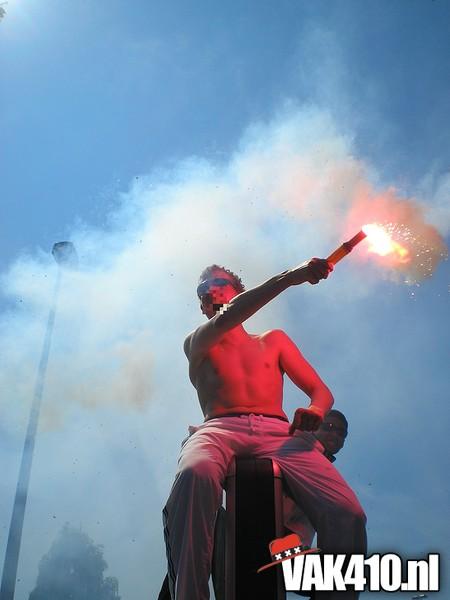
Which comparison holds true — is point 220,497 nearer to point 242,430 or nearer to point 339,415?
point 242,430

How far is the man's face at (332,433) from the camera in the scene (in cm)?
722

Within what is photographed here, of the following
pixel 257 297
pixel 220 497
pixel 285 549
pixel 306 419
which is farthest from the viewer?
pixel 257 297

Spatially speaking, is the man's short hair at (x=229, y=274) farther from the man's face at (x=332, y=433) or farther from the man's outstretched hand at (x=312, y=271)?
the man's face at (x=332, y=433)

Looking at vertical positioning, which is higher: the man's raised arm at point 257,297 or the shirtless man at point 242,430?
the man's raised arm at point 257,297

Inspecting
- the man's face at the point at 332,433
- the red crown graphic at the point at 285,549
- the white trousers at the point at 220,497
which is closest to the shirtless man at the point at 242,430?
the white trousers at the point at 220,497

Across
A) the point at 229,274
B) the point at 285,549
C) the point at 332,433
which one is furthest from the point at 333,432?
the point at 285,549

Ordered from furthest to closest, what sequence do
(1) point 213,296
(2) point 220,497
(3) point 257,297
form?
(1) point 213,296
(3) point 257,297
(2) point 220,497

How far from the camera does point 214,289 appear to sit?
535 centimetres

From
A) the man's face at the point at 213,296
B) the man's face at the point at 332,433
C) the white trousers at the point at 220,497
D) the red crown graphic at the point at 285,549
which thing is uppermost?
the man's face at the point at 213,296

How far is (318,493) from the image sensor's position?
4062mm

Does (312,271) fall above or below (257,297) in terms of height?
above

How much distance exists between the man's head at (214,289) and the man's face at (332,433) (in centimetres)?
268

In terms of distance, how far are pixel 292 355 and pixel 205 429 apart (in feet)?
3.90

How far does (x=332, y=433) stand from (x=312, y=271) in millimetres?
3549
